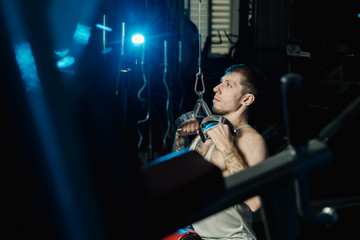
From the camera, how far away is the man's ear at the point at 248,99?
2236 mm

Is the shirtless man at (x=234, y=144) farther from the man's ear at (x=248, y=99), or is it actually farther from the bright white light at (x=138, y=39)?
the bright white light at (x=138, y=39)

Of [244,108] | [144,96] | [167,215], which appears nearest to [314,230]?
[244,108]

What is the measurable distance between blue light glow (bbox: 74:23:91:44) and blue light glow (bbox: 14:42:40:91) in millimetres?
104

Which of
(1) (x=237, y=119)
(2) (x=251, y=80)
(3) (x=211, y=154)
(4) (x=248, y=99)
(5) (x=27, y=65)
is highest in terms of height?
(5) (x=27, y=65)

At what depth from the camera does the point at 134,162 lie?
1.92ft

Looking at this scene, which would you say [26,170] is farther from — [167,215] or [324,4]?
[324,4]

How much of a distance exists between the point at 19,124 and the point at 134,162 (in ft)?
0.60

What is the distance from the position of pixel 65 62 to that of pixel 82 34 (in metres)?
0.08

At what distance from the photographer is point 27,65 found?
53 centimetres

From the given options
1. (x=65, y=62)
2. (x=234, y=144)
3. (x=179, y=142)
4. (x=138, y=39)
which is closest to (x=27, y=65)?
(x=65, y=62)

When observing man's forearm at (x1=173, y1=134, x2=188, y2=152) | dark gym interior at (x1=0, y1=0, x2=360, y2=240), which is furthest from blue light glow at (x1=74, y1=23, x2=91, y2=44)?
man's forearm at (x1=173, y1=134, x2=188, y2=152)

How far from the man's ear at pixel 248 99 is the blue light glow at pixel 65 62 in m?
1.74

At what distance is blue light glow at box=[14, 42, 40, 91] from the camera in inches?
20.9

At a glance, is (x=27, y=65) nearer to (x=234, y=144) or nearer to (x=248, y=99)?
(x=234, y=144)
